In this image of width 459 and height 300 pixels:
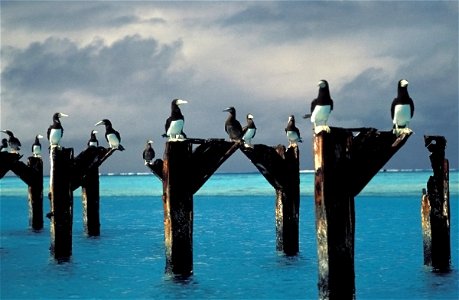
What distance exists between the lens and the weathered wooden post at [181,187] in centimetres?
1562

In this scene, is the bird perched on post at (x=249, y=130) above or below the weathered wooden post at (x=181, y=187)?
above

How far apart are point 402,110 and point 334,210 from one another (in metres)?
3.26

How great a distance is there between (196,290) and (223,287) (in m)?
1.35

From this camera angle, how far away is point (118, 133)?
1051 inches

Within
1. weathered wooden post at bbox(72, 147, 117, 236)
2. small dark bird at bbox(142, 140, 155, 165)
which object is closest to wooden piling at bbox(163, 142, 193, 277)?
weathered wooden post at bbox(72, 147, 117, 236)

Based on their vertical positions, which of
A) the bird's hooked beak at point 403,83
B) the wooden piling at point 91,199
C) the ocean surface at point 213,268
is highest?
the bird's hooked beak at point 403,83

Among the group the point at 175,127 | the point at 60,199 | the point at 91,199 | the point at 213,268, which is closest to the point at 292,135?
the point at 213,268

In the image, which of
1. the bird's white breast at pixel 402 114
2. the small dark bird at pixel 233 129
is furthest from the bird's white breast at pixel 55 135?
the bird's white breast at pixel 402 114

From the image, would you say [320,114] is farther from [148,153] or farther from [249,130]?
[148,153]

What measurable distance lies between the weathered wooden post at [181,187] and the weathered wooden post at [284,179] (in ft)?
9.53

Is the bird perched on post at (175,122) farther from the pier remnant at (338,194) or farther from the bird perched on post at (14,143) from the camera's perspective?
the bird perched on post at (14,143)

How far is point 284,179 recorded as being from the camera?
19359 mm

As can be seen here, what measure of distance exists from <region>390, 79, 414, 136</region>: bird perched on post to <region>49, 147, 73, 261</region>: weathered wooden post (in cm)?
986

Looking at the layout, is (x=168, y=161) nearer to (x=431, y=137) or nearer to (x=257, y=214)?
(x=431, y=137)
